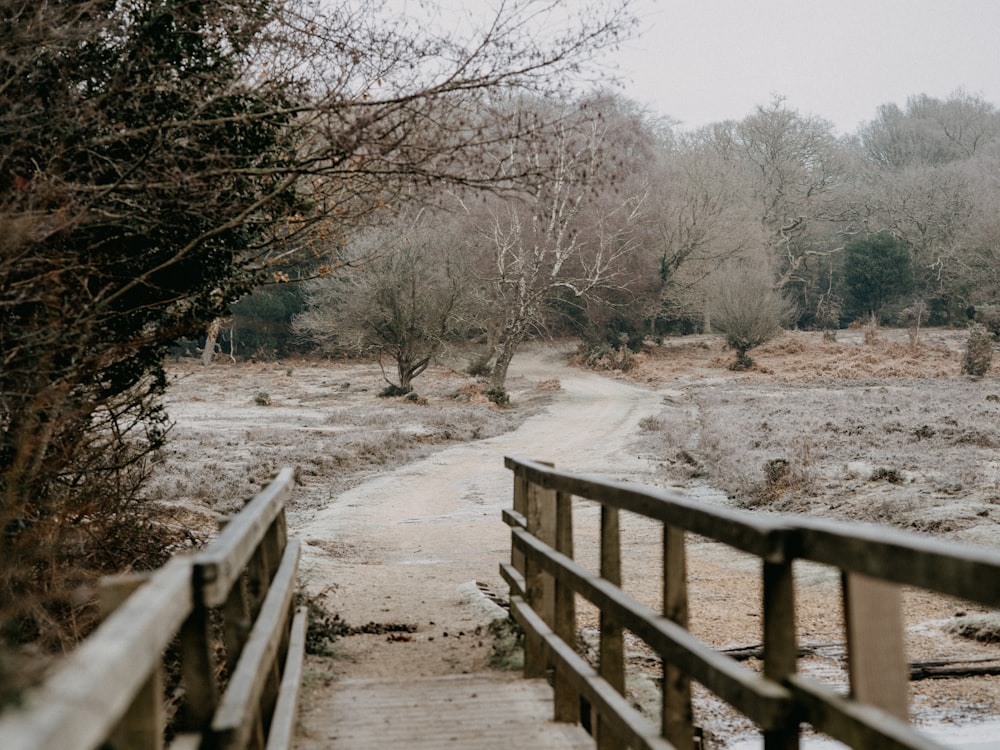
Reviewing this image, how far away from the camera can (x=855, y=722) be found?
6.66 feet

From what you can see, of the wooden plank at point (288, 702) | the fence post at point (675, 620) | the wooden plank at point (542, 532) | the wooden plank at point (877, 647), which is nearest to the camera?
the wooden plank at point (877, 647)

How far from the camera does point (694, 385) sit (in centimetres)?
3800

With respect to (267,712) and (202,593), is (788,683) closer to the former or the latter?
(202,593)

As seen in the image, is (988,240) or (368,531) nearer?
(368,531)

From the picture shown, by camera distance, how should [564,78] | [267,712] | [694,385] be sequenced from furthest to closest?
[694,385] → [564,78] → [267,712]

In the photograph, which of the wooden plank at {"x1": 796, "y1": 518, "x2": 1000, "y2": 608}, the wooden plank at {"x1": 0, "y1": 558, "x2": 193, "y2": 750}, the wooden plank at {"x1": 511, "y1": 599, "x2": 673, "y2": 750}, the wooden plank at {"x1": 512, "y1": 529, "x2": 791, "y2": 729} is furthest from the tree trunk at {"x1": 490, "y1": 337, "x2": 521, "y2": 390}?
the wooden plank at {"x1": 0, "y1": 558, "x2": 193, "y2": 750}

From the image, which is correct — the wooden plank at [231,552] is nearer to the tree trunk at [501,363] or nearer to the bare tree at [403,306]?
the tree trunk at [501,363]

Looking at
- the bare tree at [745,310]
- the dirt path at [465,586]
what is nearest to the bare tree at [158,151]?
the dirt path at [465,586]

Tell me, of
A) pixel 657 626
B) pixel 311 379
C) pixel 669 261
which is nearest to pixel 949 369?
pixel 669 261

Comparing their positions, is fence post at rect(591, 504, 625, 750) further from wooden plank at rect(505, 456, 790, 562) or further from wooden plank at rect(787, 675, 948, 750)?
wooden plank at rect(787, 675, 948, 750)

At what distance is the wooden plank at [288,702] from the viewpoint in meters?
3.44

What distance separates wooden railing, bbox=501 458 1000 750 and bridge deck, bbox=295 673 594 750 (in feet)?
1.36

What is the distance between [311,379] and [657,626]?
40720 mm

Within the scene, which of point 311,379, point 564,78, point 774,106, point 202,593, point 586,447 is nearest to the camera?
point 202,593
